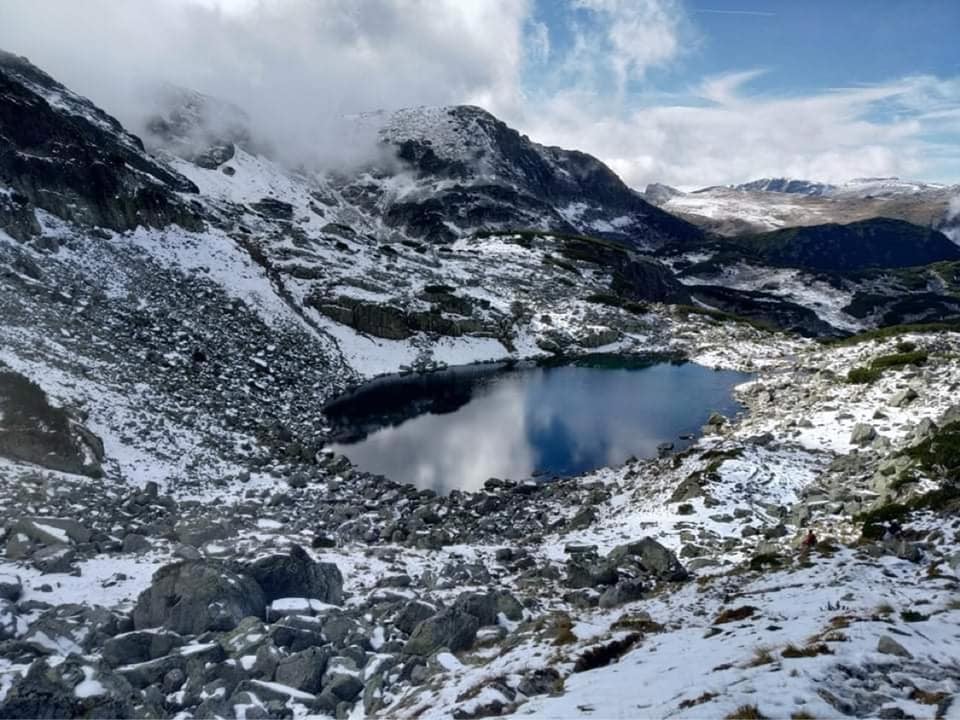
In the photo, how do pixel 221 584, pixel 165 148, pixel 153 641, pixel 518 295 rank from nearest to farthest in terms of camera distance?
pixel 153 641, pixel 221 584, pixel 518 295, pixel 165 148

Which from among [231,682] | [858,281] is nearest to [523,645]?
[231,682]

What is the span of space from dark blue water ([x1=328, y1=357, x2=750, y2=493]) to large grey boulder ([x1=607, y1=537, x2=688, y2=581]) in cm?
1526

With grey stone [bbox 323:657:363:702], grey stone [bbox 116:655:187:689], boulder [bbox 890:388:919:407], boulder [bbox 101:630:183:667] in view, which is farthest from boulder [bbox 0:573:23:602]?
boulder [bbox 890:388:919:407]

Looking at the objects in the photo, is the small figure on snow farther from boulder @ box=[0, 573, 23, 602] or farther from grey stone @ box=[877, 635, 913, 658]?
boulder @ box=[0, 573, 23, 602]

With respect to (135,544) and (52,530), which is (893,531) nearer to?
(135,544)

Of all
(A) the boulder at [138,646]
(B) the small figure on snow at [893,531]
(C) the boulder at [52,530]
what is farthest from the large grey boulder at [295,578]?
(B) the small figure on snow at [893,531]

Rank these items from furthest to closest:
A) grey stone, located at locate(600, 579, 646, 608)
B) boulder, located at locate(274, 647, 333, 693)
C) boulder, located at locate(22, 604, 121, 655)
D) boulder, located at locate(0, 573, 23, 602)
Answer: grey stone, located at locate(600, 579, 646, 608), boulder, located at locate(0, 573, 23, 602), boulder, located at locate(22, 604, 121, 655), boulder, located at locate(274, 647, 333, 693)

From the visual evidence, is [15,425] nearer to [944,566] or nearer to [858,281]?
[944,566]

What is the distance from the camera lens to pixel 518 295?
97.4 m

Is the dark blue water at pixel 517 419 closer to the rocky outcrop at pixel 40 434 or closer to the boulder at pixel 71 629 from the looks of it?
the rocky outcrop at pixel 40 434

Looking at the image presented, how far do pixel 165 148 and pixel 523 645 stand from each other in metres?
157

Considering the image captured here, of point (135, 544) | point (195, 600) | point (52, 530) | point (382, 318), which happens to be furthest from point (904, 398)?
point (382, 318)

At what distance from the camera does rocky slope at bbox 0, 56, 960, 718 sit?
36.0ft

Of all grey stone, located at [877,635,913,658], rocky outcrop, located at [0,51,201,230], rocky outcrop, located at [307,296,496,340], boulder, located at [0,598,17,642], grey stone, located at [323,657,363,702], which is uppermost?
rocky outcrop, located at [0,51,201,230]
